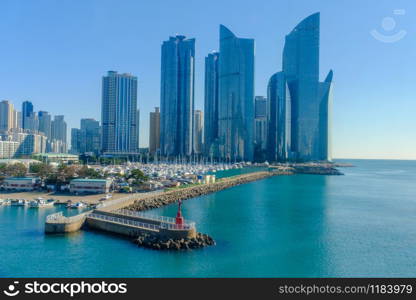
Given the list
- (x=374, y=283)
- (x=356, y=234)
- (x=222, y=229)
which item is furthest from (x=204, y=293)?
(x=356, y=234)

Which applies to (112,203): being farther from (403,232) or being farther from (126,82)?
(126,82)

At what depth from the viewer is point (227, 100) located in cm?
15262

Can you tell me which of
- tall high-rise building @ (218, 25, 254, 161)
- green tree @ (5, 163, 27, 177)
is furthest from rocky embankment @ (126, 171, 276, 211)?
tall high-rise building @ (218, 25, 254, 161)

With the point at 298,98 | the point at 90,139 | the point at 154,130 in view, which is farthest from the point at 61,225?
the point at 90,139

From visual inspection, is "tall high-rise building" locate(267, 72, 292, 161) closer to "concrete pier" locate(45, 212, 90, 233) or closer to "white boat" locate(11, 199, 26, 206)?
"white boat" locate(11, 199, 26, 206)

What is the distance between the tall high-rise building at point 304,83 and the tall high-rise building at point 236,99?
18.7 meters

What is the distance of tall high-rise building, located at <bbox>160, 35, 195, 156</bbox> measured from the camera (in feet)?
522

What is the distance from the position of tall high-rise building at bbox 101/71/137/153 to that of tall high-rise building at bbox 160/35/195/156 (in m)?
16.0

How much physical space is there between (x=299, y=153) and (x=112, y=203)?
129615 mm

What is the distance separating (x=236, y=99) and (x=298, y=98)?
1025 inches

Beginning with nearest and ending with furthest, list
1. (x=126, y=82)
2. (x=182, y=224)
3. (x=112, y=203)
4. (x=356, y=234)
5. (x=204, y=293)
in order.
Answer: (x=204, y=293)
(x=182, y=224)
(x=356, y=234)
(x=112, y=203)
(x=126, y=82)

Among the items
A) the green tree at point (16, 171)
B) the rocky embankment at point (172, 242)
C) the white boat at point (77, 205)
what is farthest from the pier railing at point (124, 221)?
the green tree at point (16, 171)

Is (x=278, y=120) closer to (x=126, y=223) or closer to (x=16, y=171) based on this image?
(x=16, y=171)

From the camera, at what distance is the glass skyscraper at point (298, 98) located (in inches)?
5989
